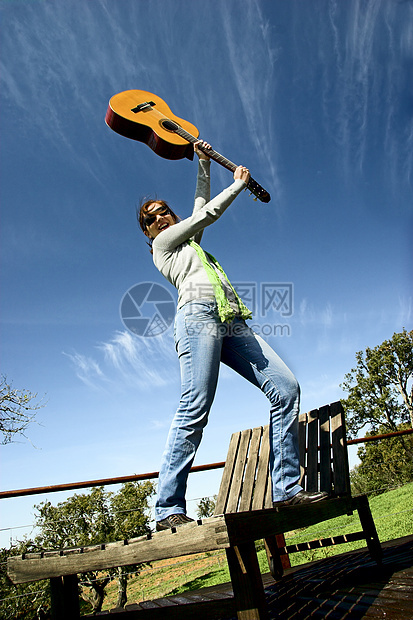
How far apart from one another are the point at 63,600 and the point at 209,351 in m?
1.03

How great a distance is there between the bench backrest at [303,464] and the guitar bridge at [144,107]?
2.53m

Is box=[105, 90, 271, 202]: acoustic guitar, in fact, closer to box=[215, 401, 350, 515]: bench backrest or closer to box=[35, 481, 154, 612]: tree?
box=[215, 401, 350, 515]: bench backrest

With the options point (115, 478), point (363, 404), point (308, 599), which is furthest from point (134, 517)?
point (363, 404)

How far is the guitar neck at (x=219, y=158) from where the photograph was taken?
2.47m

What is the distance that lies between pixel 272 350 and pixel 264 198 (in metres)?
1.12

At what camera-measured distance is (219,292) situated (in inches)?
73.4

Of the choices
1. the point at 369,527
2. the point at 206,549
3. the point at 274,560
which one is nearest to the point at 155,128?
the point at 206,549

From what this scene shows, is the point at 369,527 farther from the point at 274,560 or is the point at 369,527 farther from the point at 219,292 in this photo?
the point at 219,292

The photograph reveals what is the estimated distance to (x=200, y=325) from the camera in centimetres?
175

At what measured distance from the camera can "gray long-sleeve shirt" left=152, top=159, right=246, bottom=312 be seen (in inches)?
73.7

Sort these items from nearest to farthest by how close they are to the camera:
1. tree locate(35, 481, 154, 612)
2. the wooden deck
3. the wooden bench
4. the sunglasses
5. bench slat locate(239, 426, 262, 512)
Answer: the wooden bench < the wooden deck < the sunglasses < bench slat locate(239, 426, 262, 512) < tree locate(35, 481, 154, 612)

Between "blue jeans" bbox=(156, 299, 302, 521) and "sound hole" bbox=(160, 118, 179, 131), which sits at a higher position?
"sound hole" bbox=(160, 118, 179, 131)

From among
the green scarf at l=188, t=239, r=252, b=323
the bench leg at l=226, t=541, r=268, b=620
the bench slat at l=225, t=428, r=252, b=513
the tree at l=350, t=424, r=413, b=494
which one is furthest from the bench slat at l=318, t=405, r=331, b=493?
the tree at l=350, t=424, r=413, b=494

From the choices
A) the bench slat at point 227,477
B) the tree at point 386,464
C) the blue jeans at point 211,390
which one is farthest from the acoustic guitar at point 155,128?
the tree at point 386,464
